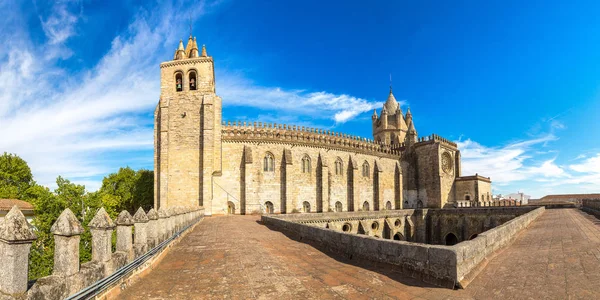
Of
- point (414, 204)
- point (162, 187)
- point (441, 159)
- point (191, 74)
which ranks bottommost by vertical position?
point (414, 204)

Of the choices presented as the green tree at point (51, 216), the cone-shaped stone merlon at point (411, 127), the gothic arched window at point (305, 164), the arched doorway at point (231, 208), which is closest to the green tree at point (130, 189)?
the green tree at point (51, 216)

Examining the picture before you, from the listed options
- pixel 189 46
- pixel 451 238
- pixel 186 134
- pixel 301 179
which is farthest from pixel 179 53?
pixel 451 238

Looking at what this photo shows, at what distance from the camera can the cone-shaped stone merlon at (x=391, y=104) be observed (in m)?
55.9

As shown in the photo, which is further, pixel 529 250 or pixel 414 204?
pixel 414 204

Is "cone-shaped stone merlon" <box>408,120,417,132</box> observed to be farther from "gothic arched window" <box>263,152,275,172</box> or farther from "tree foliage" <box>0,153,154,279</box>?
"tree foliage" <box>0,153,154,279</box>

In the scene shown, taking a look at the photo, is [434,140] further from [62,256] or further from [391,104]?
[62,256]

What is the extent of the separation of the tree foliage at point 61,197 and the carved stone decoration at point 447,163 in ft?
132

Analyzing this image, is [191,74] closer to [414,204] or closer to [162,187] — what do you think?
[162,187]

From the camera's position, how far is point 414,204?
4469 centimetres

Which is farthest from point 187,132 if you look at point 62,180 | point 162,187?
point 62,180

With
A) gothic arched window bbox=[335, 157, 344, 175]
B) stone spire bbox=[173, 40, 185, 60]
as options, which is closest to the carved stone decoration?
gothic arched window bbox=[335, 157, 344, 175]

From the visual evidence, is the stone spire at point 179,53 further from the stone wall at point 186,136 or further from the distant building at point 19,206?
the distant building at point 19,206

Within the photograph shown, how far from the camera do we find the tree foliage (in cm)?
2677

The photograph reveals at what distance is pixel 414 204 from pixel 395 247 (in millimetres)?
40744
